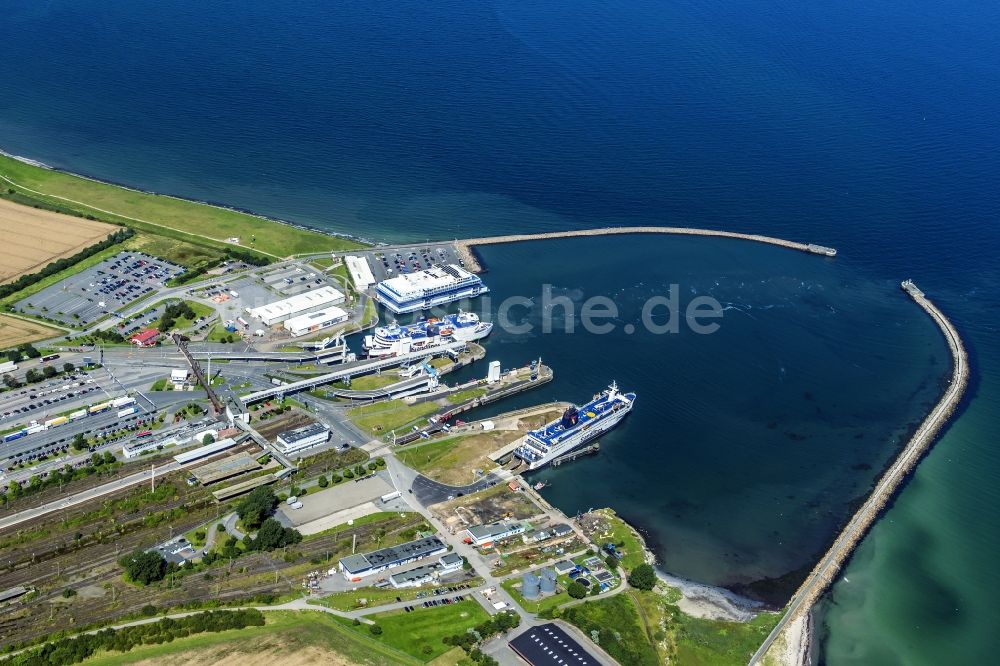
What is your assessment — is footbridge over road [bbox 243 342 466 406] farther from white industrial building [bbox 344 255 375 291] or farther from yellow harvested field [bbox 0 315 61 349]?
yellow harvested field [bbox 0 315 61 349]

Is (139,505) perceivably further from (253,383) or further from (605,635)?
(605,635)

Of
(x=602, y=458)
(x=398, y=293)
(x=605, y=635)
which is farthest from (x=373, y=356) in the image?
(x=605, y=635)

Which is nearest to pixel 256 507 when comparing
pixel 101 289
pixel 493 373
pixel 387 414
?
pixel 387 414

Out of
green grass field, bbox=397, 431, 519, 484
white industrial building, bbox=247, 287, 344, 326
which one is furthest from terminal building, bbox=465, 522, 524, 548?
white industrial building, bbox=247, 287, 344, 326

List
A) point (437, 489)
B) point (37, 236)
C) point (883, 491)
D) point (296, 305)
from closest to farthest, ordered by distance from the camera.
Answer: point (437, 489)
point (883, 491)
point (296, 305)
point (37, 236)

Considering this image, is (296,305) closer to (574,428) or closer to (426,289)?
(426,289)

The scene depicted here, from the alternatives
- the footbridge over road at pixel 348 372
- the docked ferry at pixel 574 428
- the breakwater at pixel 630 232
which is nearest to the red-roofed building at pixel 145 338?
the footbridge over road at pixel 348 372
